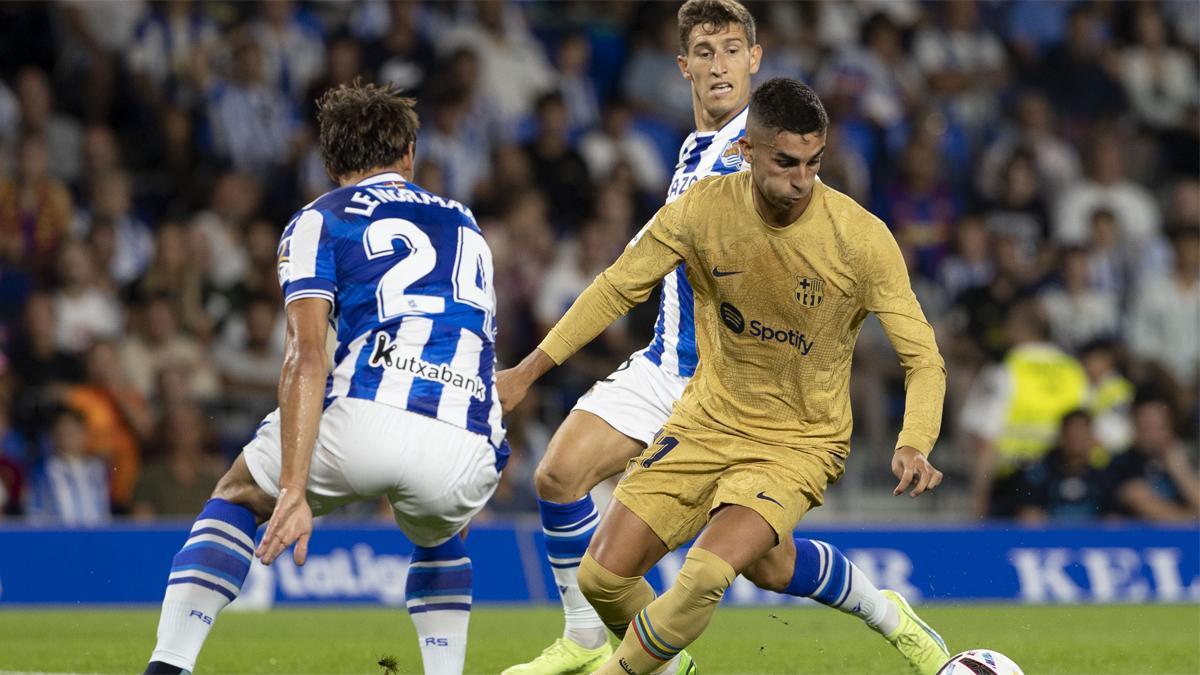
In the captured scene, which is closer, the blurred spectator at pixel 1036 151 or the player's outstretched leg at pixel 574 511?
the player's outstretched leg at pixel 574 511

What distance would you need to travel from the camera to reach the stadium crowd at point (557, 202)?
42.9 ft

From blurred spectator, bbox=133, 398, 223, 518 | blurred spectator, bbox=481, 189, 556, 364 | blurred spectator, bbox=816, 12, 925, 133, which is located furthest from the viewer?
blurred spectator, bbox=816, 12, 925, 133

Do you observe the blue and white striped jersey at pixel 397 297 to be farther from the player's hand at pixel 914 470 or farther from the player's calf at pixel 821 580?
the player's hand at pixel 914 470

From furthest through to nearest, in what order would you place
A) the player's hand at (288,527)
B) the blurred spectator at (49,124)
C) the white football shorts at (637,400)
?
1. the blurred spectator at (49,124)
2. the white football shorts at (637,400)
3. the player's hand at (288,527)

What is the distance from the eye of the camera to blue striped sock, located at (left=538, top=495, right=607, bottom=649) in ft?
23.6

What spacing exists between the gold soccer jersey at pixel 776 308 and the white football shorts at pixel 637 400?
0.88m

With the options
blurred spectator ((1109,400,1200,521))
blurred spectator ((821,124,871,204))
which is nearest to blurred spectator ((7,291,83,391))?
blurred spectator ((821,124,871,204))

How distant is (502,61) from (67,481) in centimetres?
572

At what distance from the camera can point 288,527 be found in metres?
5.45

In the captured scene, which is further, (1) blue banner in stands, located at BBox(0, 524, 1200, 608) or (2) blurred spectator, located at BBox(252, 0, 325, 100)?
(2) blurred spectator, located at BBox(252, 0, 325, 100)

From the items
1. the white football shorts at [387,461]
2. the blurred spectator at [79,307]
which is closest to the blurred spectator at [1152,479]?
the blurred spectator at [79,307]

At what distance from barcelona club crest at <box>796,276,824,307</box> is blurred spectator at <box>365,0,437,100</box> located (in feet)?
30.3

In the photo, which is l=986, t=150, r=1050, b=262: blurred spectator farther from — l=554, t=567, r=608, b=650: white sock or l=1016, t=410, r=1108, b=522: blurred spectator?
l=554, t=567, r=608, b=650: white sock

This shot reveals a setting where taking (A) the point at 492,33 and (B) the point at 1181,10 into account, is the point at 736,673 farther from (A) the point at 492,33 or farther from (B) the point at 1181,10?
(B) the point at 1181,10
